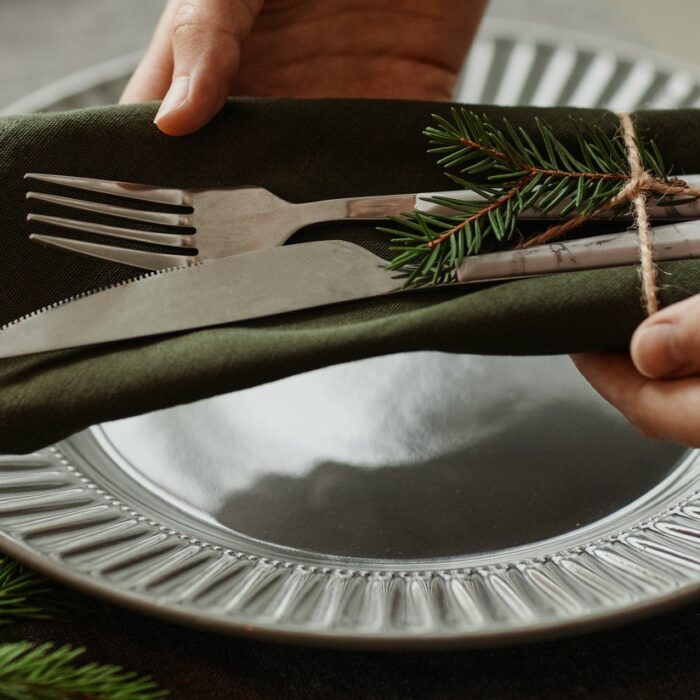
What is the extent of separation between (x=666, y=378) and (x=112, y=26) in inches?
37.6

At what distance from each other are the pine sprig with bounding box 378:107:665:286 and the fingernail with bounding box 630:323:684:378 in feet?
0.31

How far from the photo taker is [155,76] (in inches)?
28.5

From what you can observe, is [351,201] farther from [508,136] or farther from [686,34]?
[686,34]

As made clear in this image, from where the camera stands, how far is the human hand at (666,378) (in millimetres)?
459

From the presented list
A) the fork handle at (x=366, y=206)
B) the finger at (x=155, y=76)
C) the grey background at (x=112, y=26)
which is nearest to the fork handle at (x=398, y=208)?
the fork handle at (x=366, y=206)

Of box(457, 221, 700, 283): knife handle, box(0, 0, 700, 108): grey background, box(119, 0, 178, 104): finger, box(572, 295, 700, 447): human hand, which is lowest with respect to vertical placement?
box(572, 295, 700, 447): human hand

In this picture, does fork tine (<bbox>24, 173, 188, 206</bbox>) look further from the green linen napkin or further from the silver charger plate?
the silver charger plate

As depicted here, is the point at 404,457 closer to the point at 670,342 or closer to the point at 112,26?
the point at 670,342

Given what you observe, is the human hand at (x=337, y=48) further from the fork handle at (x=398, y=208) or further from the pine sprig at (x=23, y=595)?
the pine sprig at (x=23, y=595)

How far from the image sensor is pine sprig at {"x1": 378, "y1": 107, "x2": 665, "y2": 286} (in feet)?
1.67

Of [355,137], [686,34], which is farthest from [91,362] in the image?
[686,34]

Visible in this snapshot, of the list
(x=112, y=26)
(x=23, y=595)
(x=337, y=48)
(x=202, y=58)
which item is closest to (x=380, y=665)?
(x=23, y=595)

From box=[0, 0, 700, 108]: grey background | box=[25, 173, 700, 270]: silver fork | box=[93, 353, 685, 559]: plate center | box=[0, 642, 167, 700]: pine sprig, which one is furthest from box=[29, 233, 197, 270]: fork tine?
box=[0, 0, 700, 108]: grey background

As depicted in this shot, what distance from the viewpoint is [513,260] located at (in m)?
0.52
